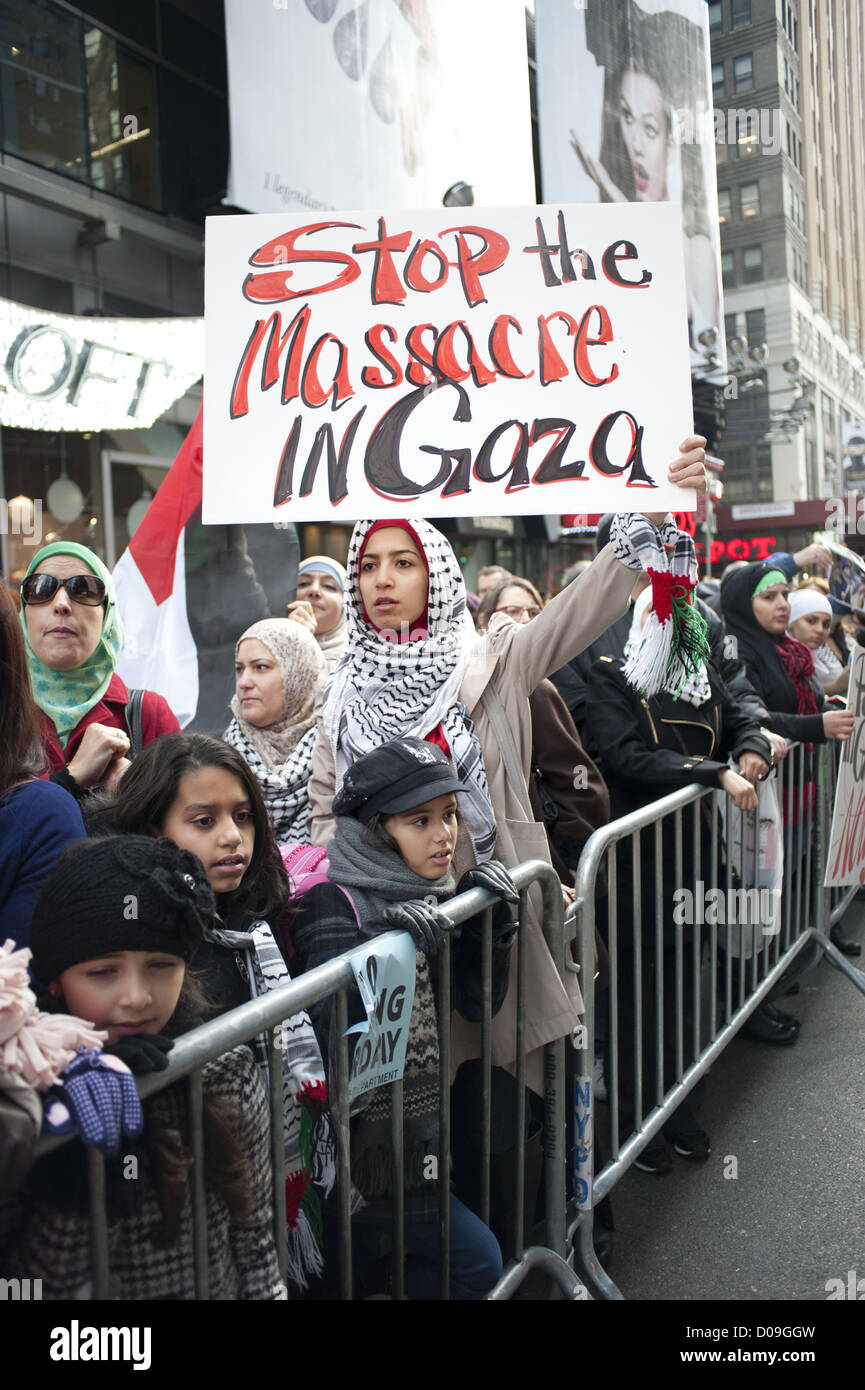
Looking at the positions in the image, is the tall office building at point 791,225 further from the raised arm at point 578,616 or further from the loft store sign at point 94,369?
the loft store sign at point 94,369

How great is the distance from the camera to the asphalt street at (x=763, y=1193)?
2.79m

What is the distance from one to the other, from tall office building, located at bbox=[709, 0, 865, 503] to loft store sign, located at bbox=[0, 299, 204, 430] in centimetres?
348

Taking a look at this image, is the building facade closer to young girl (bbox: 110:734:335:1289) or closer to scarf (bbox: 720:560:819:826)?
scarf (bbox: 720:560:819:826)

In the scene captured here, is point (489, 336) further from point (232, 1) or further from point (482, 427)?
point (232, 1)

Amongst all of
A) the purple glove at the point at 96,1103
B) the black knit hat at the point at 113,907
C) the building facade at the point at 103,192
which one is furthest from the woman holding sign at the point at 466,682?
the building facade at the point at 103,192

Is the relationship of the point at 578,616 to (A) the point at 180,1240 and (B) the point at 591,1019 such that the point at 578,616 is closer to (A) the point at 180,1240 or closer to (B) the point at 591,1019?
(B) the point at 591,1019

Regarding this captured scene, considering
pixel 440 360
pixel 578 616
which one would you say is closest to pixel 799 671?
pixel 578 616

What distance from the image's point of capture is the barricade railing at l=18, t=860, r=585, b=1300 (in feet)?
4.62

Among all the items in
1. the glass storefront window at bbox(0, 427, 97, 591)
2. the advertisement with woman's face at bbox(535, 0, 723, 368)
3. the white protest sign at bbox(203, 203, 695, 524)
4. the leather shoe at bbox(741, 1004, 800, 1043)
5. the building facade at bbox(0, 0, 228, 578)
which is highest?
the advertisement with woman's face at bbox(535, 0, 723, 368)

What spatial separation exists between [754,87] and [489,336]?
244 inches

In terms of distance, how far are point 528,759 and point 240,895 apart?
0.88m

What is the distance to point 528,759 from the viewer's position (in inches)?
105

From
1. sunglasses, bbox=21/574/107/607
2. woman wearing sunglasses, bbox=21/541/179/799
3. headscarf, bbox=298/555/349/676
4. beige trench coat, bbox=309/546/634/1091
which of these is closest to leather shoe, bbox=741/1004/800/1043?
beige trench coat, bbox=309/546/634/1091

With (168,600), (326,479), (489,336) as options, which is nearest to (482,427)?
(489,336)
